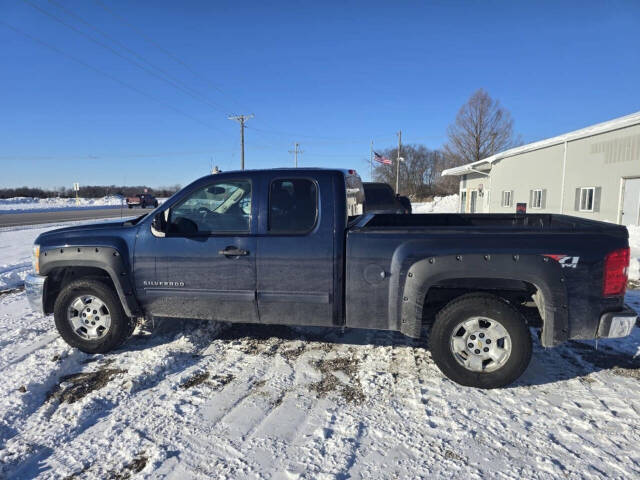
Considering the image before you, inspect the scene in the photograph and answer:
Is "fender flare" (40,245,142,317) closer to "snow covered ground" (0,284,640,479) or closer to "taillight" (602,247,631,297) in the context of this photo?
"snow covered ground" (0,284,640,479)

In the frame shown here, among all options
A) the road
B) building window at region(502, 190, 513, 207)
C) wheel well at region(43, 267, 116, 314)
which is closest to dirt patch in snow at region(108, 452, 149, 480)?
wheel well at region(43, 267, 116, 314)

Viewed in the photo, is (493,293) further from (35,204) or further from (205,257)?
(35,204)

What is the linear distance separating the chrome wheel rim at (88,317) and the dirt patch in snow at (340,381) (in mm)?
2289

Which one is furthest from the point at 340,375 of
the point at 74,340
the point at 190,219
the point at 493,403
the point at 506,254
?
the point at 74,340

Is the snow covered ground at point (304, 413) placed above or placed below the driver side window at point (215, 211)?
below

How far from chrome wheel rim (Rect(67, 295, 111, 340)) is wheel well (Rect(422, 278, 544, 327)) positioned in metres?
3.31

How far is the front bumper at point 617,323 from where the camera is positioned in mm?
3115

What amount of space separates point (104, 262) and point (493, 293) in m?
3.81

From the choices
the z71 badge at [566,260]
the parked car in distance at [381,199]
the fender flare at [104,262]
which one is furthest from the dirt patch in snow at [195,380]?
the parked car in distance at [381,199]

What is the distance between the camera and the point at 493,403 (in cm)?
321

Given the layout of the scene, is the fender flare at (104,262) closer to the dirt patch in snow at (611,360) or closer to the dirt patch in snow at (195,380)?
the dirt patch in snow at (195,380)

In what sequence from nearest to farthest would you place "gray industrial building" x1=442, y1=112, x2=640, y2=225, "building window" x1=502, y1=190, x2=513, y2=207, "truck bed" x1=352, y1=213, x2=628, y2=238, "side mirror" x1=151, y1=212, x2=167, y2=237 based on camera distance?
"side mirror" x1=151, y1=212, x2=167, y2=237 < "truck bed" x1=352, y1=213, x2=628, y2=238 < "gray industrial building" x1=442, y1=112, x2=640, y2=225 < "building window" x1=502, y1=190, x2=513, y2=207

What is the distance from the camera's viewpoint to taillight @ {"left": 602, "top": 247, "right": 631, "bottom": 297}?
10.2ft

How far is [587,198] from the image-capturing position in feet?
53.2
